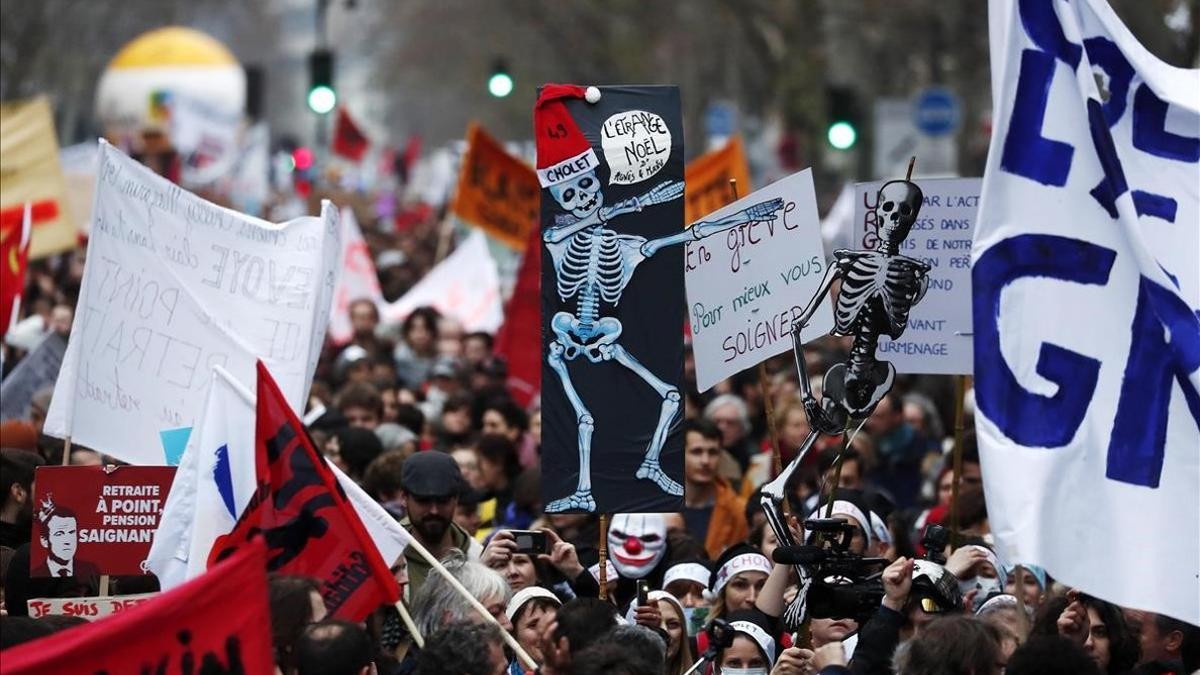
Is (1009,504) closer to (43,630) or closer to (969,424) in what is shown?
(43,630)

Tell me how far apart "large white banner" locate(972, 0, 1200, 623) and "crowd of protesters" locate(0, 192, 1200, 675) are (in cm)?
17

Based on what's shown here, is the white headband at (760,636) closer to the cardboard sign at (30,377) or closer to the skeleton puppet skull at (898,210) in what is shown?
the skeleton puppet skull at (898,210)

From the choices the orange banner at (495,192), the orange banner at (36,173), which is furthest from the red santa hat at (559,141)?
the orange banner at (495,192)

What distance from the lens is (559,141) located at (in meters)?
7.48

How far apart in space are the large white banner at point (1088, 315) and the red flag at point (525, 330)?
8.37m

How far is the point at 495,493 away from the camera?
10.8m

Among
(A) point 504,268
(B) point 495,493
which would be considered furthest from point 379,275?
(B) point 495,493

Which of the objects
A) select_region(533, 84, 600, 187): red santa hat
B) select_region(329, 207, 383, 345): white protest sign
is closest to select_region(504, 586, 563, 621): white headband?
select_region(533, 84, 600, 187): red santa hat

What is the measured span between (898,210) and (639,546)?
7.48 ft

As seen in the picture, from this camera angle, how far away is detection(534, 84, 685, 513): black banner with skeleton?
24.5 ft

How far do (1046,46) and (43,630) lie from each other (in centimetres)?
281

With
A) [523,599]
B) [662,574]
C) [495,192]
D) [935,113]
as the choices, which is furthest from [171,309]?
[935,113]

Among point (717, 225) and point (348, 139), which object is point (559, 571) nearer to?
point (717, 225)

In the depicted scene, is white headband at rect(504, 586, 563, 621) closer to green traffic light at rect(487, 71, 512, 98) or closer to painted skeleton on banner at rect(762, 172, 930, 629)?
painted skeleton on banner at rect(762, 172, 930, 629)
